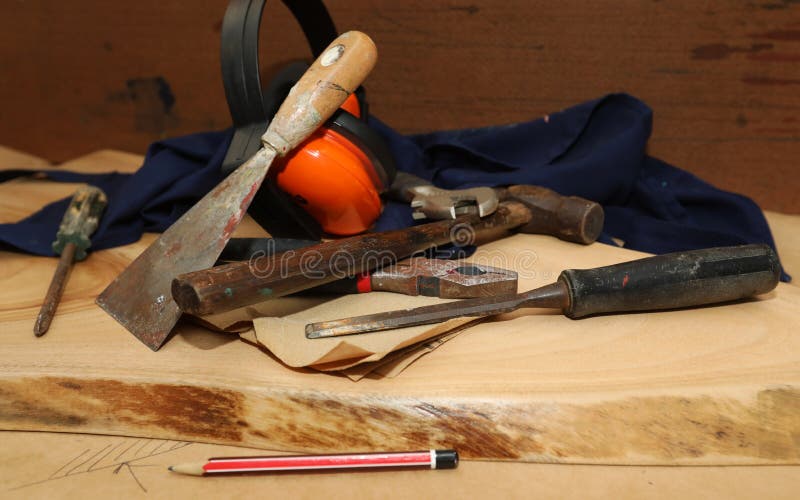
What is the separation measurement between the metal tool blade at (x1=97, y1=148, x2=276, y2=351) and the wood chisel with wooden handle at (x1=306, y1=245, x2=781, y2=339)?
23 cm

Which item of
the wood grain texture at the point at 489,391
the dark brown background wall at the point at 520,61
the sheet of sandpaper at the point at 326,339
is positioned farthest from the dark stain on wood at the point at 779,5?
the sheet of sandpaper at the point at 326,339

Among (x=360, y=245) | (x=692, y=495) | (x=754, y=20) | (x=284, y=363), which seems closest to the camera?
(x=692, y=495)

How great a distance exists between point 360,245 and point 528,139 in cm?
62

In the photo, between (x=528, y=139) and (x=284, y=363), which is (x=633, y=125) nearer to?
(x=528, y=139)

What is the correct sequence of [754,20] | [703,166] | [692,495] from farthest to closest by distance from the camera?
1. [703,166]
2. [754,20]
3. [692,495]

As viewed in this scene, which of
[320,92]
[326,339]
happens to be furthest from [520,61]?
[326,339]

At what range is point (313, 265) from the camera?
84cm

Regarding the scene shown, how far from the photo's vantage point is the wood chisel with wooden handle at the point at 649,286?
0.84 meters

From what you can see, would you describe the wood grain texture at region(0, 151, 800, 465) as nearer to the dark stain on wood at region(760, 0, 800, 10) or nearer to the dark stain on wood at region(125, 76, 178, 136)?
the dark stain on wood at region(760, 0, 800, 10)

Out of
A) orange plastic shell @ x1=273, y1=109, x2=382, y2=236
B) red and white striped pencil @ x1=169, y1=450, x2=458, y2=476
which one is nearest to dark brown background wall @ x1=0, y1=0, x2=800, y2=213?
orange plastic shell @ x1=273, y1=109, x2=382, y2=236

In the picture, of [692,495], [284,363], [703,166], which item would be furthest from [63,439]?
[703,166]

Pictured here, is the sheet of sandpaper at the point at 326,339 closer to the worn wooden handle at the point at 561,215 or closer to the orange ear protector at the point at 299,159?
the orange ear protector at the point at 299,159

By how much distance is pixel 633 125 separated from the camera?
128 cm

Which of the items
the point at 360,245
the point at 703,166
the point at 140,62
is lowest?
the point at 360,245
